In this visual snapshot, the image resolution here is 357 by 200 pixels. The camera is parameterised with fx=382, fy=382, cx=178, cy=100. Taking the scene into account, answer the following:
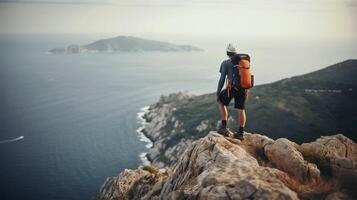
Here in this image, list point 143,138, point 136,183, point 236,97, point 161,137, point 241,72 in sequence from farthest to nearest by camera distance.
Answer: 1. point 143,138
2. point 161,137
3. point 136,183
4. point 236,97
5. point 241,72

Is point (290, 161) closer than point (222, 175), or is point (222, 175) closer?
point (222, 175)

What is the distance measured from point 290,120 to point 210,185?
139 metres

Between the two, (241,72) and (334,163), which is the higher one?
(241,72)

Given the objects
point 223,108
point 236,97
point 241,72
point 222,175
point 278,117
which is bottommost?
point 278,117

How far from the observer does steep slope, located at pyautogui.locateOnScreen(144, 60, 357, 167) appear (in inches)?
5551

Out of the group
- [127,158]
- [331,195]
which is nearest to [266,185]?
[331,195]

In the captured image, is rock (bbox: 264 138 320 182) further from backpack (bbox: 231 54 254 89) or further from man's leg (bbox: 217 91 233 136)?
backpack (bbox: 231 54 254 89)

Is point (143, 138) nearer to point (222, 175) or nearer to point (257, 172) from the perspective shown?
point (222, 175)

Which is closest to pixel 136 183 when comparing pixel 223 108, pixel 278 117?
pixel 223 108

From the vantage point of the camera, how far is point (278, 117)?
154 meters

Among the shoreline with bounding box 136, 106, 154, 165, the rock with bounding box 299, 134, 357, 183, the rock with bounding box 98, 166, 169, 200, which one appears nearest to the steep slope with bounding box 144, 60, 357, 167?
the shoreline with bounding box 136, 106, 154, 165

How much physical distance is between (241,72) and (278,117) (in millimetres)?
139913

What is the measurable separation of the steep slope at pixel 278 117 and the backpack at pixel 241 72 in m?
117

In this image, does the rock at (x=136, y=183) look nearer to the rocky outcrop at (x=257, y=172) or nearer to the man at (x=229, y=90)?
the rocky outcrop at (x=257, y=172)
